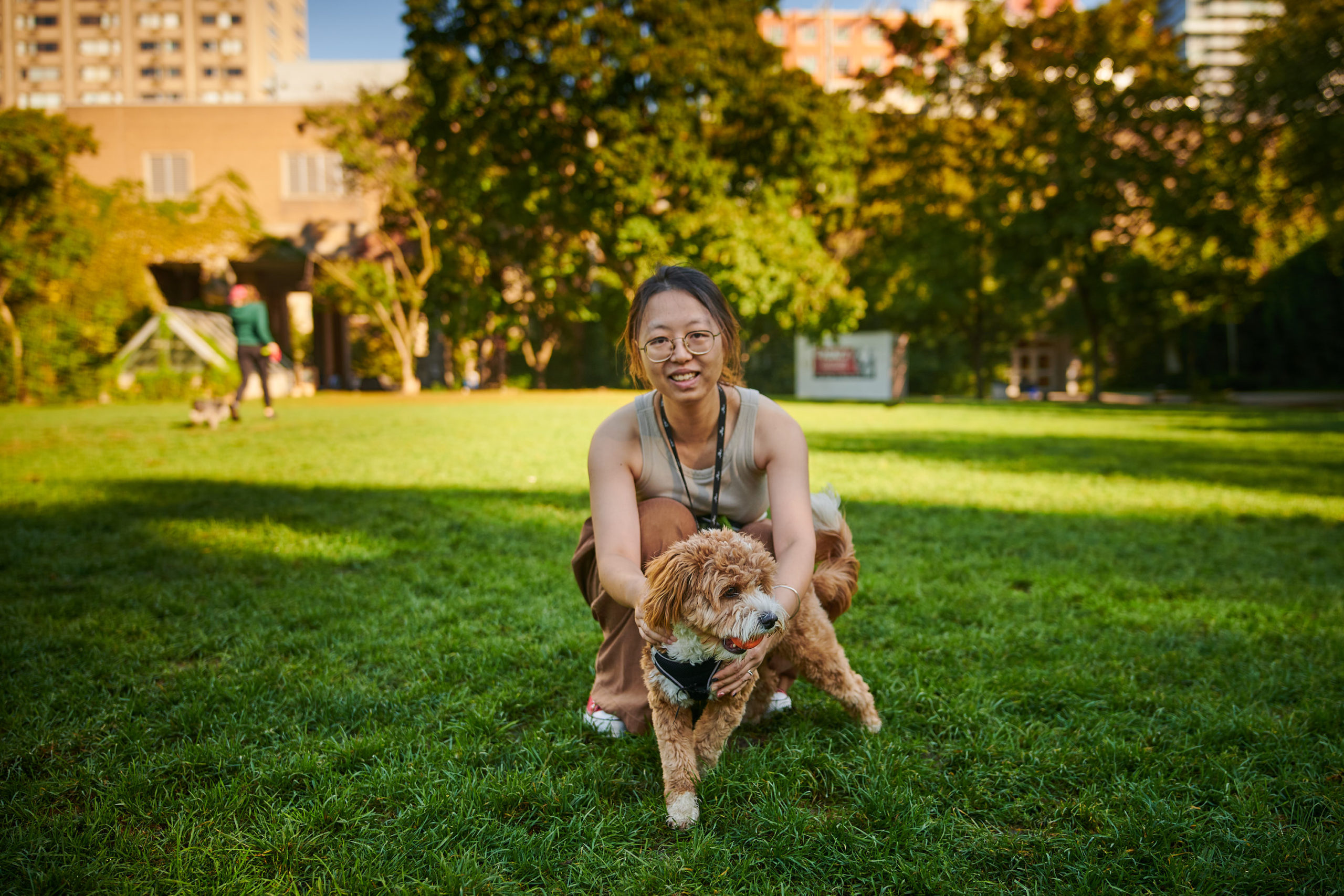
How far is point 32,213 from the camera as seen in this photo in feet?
62.5

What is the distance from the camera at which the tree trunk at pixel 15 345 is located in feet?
59.8

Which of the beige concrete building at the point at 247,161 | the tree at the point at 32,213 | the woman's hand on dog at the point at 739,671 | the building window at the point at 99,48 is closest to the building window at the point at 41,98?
the building window at the point at 99,48

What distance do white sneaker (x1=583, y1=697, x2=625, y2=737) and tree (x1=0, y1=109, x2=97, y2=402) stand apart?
75.4 ft

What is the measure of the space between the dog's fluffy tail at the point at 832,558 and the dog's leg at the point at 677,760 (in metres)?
0.72

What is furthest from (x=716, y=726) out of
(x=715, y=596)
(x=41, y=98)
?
(x=41, y=98)

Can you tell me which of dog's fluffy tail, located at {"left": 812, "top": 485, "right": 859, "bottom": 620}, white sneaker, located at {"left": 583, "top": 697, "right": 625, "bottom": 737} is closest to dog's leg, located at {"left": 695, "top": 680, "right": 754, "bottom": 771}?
white sneaker, located at {"left": 583, "top": 697, "right": 625, "bottom": 737}

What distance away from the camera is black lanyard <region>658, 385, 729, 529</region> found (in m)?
2.51

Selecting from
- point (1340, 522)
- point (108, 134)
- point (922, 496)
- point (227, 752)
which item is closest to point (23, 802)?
point (227, 752)

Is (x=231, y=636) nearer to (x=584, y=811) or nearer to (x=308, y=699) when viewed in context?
(x=308, y=699)

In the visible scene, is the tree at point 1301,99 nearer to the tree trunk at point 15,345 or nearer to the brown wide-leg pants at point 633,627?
the brown wide-leg pants at point 633,627

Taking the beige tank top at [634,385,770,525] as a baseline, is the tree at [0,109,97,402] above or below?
above

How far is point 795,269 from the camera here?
20.8 meters

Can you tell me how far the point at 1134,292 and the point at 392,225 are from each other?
93.7ft

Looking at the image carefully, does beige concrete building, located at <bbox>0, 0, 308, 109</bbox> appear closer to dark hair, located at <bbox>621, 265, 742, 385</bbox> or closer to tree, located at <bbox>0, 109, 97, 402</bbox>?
tree, located at <bbox>0, 109, 97, 402</bbox>
